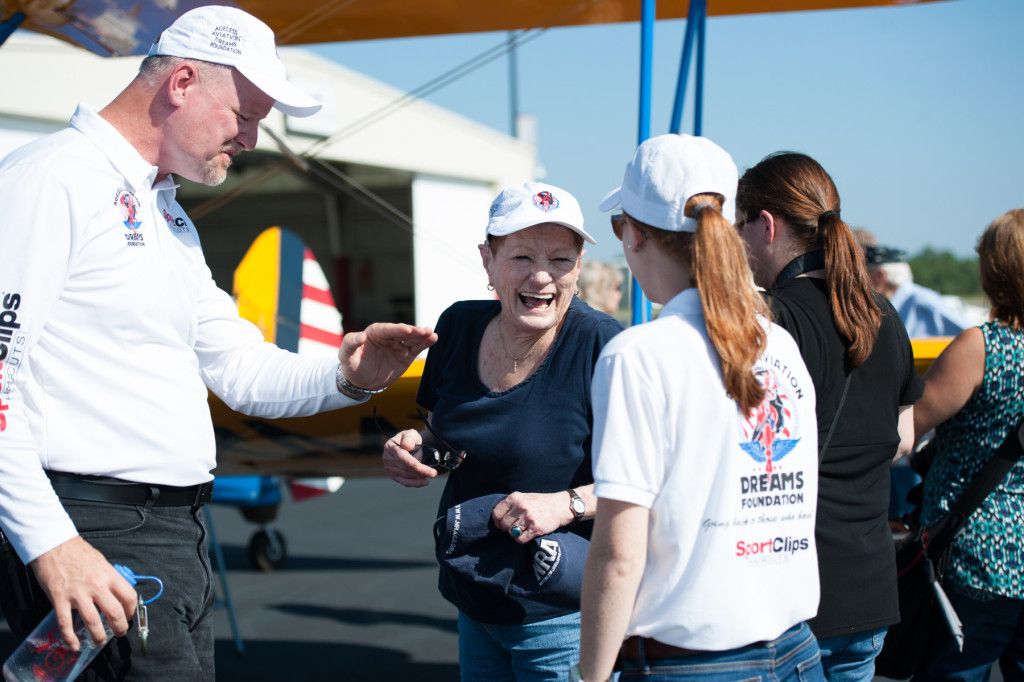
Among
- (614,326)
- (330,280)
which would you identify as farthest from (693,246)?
(330,280)

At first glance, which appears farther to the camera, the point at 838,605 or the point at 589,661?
the point at 838,605

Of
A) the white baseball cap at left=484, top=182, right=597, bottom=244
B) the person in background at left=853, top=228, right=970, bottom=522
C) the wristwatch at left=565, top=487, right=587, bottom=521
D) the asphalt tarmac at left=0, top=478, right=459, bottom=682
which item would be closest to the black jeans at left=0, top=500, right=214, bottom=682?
the wristwatch at left=565, top=487, right=587, bottom=521

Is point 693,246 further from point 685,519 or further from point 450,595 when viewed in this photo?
point 450,595

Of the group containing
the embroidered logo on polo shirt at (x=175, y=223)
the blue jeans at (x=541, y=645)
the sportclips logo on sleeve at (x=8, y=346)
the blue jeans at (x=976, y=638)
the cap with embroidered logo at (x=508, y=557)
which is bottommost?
the blue jeans at (x=976, y=638)

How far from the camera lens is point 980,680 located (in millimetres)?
2021

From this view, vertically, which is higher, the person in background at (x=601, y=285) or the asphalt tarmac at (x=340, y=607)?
the person in background at (x=601, y=285)

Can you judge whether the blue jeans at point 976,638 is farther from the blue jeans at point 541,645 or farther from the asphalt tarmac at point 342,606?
the asphalt tarmac at point 342,606

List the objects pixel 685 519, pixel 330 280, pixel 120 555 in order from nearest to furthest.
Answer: pixel 685 519, pixel 120 555, pixel 330 280

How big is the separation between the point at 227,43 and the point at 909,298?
170 inches

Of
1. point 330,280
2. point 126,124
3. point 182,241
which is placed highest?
point 126,124

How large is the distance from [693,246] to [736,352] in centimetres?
17

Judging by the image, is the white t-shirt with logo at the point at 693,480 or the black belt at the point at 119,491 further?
the black belt at the point at 119,491

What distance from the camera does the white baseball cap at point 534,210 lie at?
67.7 inches

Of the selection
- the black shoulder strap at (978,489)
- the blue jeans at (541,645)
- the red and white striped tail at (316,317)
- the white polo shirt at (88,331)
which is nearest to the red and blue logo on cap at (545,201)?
the white polo shirt at (88,331)
